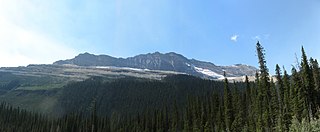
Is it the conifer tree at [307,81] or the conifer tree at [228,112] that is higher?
the conifer tree at [307,81]

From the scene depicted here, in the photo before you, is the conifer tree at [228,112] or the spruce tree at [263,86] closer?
the spruce tree at [263,86]

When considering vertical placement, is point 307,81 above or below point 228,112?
above

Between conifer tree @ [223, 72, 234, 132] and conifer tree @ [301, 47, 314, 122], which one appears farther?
conifer tree @ [223, 72, 234, 132]

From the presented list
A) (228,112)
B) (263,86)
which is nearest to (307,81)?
(263,86)

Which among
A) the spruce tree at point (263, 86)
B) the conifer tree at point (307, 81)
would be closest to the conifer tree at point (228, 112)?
the spruce tree at point (263, 86)

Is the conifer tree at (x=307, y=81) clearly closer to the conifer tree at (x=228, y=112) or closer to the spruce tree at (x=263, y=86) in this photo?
the spruce tree at (x=263, y=86)

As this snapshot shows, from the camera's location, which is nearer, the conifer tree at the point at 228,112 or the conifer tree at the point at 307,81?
the conifer tree at the point at 307,81

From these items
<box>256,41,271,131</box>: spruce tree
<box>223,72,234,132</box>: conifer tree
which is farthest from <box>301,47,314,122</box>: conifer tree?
<box>223,72,234,132</box>: conifer tree

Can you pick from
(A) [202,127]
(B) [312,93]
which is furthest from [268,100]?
(A) [202,127]

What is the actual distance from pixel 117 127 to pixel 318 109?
112 metres

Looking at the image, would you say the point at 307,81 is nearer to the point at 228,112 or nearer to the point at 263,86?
the point at 263,86

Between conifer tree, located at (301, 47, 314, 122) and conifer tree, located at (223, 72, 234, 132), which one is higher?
conifer tree, located at (301, 47, 314, 122)

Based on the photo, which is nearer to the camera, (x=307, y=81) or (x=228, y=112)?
(x=307, y=81)

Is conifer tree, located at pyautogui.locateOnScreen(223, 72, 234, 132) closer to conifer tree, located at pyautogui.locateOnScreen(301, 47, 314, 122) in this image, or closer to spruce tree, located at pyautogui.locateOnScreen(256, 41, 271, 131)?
spruce tree, located at pyautogui.locateOnScreen(256, 41, 271, 131)
